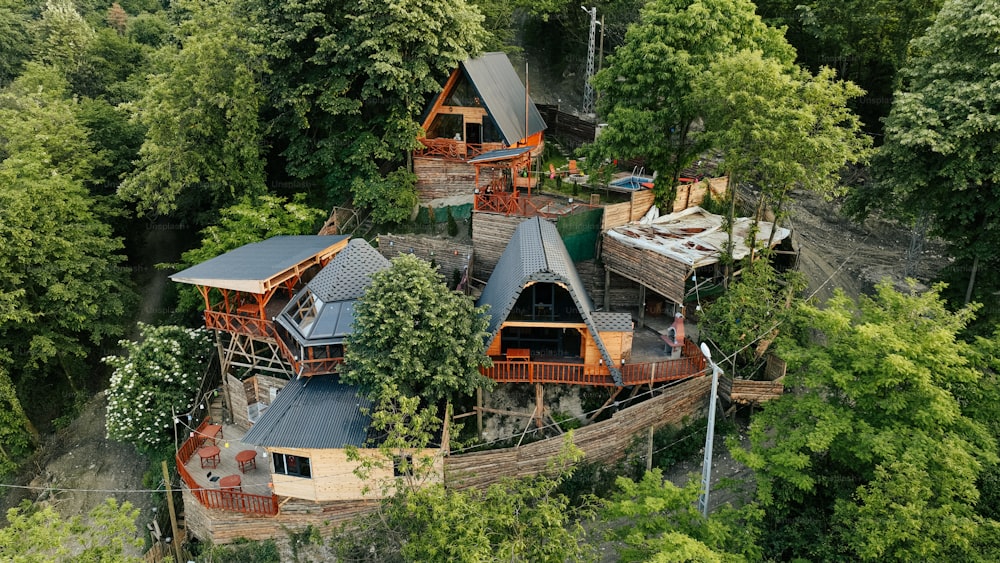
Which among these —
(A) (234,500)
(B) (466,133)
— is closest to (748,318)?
(B) (466,133)

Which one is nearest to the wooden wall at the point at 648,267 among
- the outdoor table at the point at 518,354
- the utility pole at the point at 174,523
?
the outdoor table at the point at 518,354

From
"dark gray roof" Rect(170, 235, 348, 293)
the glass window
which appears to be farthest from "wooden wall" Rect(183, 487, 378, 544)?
"dark gray roof" Rect(170, 235, 348, 293)

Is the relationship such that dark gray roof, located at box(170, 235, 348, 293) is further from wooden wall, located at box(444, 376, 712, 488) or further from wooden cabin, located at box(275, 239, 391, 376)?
wooden wall, located at box(444, 376, 712, 488)

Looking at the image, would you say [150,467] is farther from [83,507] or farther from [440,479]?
[440,479]

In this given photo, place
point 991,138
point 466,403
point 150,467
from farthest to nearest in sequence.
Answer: point 150,467
point 466,403
point 991,138

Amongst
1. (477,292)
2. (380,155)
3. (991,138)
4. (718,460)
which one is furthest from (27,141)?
(991,138)

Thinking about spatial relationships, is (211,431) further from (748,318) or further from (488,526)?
(748,318)

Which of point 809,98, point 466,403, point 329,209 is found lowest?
point 466,403

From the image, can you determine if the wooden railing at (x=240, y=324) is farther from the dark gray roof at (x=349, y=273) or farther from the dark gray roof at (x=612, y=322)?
the dark gray roof at (x=612, y=322)
